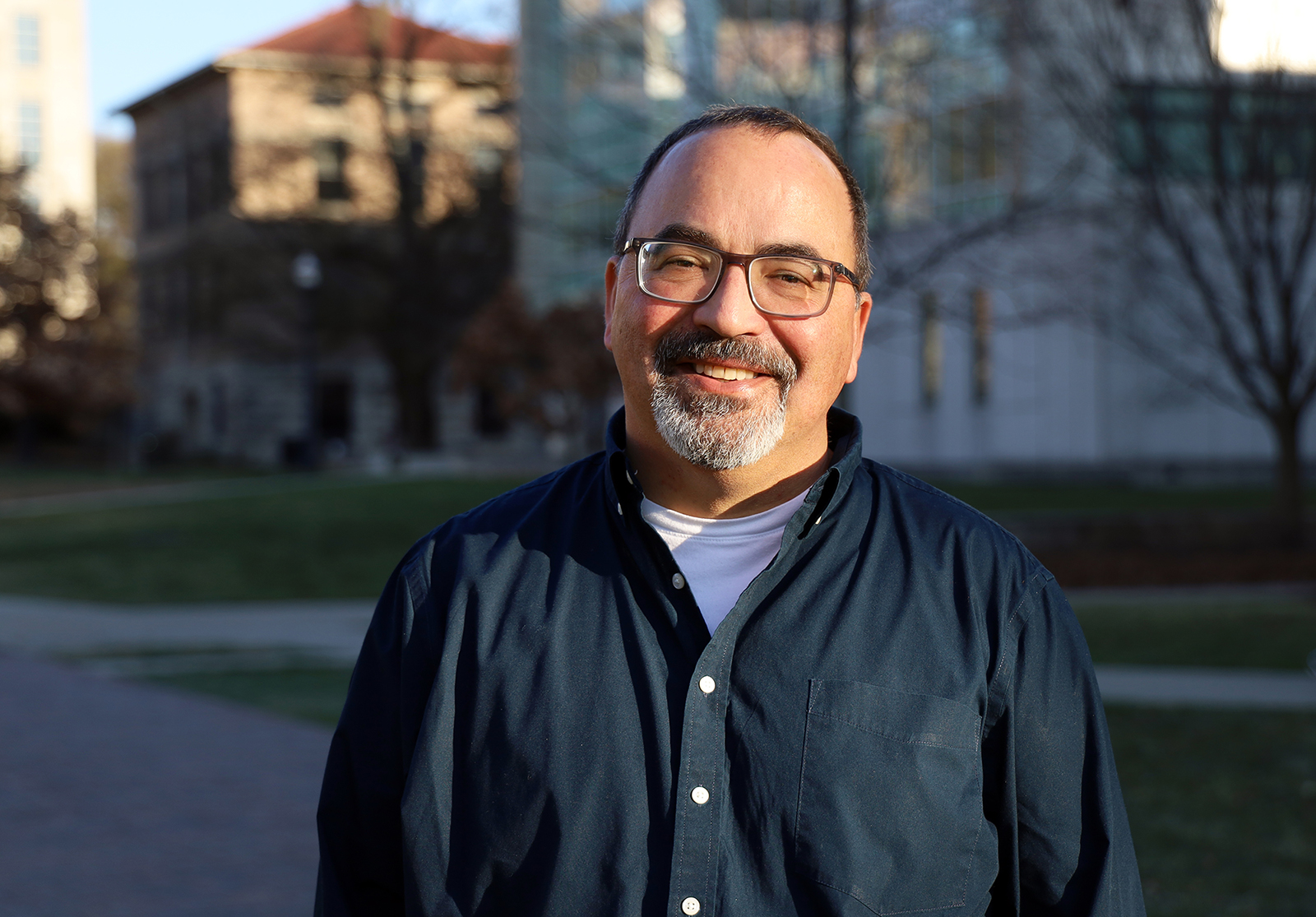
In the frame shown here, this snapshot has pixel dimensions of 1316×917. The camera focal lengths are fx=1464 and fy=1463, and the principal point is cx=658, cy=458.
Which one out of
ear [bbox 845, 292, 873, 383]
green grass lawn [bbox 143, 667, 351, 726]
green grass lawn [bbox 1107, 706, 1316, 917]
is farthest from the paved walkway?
ear [bbox 845, 292, 873, 383]

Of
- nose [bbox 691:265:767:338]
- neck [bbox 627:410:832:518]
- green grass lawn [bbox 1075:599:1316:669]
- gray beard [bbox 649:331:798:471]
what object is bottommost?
green grass lawn [bbox 1075:599:1316:669]

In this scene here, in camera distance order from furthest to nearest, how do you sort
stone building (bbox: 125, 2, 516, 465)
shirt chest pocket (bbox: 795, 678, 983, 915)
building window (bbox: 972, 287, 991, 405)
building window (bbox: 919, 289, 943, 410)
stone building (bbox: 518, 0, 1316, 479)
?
stone building (bbox: 125, 2, 516, 465), building window (bbox: 919, 289, 943, 410), building window (bbox: 972, 287, 991, 405), stone building (bbox: 518, 0, 1316, 479), shirt chest pocket (bbox: 795, 678, 983, 915)

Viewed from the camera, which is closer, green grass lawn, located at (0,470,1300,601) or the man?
the man

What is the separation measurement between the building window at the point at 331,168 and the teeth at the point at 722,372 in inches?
1990

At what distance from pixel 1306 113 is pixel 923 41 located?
4.75 m

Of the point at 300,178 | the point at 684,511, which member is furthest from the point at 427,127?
the point at 684,511

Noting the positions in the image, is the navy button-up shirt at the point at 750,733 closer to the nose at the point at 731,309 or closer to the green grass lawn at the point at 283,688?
the nose at the point at 731,309

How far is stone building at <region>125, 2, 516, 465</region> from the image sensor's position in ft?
138

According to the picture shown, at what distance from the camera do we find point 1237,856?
592 centimetres

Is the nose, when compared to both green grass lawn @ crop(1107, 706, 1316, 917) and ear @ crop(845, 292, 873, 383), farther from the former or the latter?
green grass lawn @ crop(1107, 706, 1316, 917)

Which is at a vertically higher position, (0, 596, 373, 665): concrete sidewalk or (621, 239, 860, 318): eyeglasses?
(621, 239, 860, 318): eyeglasses

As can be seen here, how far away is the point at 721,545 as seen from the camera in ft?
7.54

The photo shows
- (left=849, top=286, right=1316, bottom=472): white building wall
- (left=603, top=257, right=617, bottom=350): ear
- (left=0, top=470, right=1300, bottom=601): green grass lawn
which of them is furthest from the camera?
(left=849, top=286, right=1316, bottom=472): white building wall

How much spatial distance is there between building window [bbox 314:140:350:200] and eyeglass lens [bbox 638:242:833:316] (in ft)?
166
